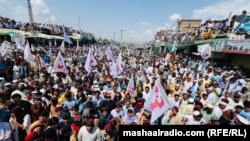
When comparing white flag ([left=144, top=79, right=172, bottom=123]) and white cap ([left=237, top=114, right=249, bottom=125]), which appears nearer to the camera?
white flag ([left=144, top=79, right=172, bottom=123])

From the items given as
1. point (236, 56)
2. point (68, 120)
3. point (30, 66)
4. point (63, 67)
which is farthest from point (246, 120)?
point (236, 56)

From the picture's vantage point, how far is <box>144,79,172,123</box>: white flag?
668 centimetres

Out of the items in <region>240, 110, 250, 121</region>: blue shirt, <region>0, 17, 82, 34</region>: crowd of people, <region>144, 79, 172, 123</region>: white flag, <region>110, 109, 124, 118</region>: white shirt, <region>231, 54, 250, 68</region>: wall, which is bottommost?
<region>110, 109, 124, 118</region>: white shirt

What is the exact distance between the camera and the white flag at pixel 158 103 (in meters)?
6.68

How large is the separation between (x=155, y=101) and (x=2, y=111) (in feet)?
9.69

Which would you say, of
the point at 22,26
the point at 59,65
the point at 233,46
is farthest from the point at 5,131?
the point at 22,26

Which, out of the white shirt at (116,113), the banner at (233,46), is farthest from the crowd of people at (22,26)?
the white shirt at (116,113)

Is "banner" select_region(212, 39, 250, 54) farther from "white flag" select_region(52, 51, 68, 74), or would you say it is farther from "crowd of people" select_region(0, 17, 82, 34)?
"crowd of people" select_region(0, 17, 82, 34)

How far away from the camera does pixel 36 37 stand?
3212 cm

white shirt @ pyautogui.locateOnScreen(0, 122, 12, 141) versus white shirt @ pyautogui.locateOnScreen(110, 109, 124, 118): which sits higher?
white shirt @ pyautogui.locateOnScreen(0, 122, 12, 141)

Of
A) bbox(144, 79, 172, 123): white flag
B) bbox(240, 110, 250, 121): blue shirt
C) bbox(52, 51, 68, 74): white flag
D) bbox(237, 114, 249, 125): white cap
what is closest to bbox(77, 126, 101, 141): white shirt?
bbox(144, 79, 172, 123): white flag

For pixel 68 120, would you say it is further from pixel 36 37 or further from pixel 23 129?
pixel 36 37

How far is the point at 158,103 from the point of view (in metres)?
6.78

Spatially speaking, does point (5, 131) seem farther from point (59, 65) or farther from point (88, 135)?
point (59, 65)
